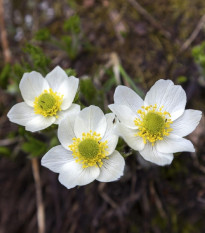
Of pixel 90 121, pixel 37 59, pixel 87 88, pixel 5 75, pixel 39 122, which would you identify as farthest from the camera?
pixel 5 75

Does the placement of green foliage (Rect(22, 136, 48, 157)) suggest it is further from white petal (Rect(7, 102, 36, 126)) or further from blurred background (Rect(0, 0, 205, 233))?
white petal (Rect(7, 102, 36, 126))

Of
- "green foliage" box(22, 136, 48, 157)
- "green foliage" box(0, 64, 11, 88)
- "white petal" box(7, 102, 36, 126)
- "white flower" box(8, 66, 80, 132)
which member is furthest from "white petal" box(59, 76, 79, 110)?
"green foliage" box(0, 64, 11, 88)

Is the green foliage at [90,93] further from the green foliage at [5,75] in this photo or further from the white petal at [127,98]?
the green foliage at [5,75]

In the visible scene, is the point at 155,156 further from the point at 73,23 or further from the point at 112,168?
the point at 73,23

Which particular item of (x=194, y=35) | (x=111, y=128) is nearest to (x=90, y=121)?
(x=111, y=128)

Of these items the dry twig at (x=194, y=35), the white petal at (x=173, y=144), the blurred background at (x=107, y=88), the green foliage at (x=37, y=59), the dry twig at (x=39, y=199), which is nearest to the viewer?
the white petal at (x=173, y=144)

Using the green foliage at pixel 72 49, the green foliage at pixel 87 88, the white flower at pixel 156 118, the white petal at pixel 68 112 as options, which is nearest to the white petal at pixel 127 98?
the white flower at pixel 156 118

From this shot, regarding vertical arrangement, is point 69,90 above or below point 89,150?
above
